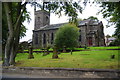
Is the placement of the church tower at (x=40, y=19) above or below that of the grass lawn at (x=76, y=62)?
above

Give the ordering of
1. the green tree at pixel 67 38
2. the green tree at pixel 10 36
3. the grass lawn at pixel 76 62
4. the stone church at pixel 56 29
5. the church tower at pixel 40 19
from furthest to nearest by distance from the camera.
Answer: the church tower at pixel 40 19 → the stone church at pixel 56 29 → the green tree at pixel 67 38 → the green tree at pixel 10 36 → the grass lawn at pixel 76 62

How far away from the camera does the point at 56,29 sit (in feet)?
153

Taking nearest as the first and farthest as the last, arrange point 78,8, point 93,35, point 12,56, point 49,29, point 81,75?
point 81,75 < point 12,56 < point 78,8 < point 93,35 < point 49,29

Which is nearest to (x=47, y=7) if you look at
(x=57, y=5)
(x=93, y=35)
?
(x=57, y=5)

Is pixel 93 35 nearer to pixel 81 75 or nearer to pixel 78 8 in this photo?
pixel 78 8

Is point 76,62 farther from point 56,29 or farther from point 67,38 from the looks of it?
point 56,29

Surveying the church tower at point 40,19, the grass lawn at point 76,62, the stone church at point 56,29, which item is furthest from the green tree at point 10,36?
the church tower at point 40,19

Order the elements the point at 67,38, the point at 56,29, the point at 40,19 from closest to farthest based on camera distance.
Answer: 1. the point at 67,38
2. the point at 56,29
3. the point at 40,19

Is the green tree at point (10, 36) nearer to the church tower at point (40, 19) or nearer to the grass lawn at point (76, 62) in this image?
the grass lawn at point (76, 62)

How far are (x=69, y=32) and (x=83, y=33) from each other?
1503cm

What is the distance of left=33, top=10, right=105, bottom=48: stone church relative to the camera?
40031 mm

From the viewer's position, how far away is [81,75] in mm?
6680

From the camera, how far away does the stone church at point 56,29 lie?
40.0 meters

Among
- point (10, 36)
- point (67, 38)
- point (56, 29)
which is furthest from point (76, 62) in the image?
point (56, 29)
